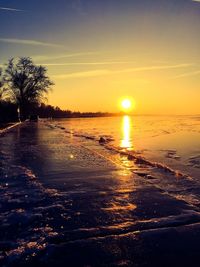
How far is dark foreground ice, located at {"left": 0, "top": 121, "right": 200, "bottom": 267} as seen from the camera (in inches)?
163

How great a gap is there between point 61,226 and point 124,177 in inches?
168

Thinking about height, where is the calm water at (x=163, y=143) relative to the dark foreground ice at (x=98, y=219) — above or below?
below

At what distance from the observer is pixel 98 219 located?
554cm

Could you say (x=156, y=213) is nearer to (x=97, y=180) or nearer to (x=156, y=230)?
(x=156, y=230)

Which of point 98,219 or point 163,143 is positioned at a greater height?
point 98,219

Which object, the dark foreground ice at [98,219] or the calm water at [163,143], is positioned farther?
the calm water at [163,143]

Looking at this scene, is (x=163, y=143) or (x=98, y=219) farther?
(x=163, y=143)

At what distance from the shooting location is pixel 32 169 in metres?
10.7

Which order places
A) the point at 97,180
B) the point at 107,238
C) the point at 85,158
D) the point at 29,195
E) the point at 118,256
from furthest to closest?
1. the point at 85,158
2. the point at 97,180
3. the point at 29,195
4. the point at 107,238
5. the point at 118,256

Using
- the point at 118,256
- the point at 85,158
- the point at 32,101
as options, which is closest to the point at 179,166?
the point at 85,158

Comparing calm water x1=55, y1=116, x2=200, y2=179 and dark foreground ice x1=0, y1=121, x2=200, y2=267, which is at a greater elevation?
dark foreground ice x1=0, y1=121, x2=200, y2=267

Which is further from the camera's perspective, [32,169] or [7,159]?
[7,159]

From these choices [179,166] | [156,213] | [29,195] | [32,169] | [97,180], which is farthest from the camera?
[179,166]

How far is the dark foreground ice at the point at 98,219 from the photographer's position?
13.6 feet
